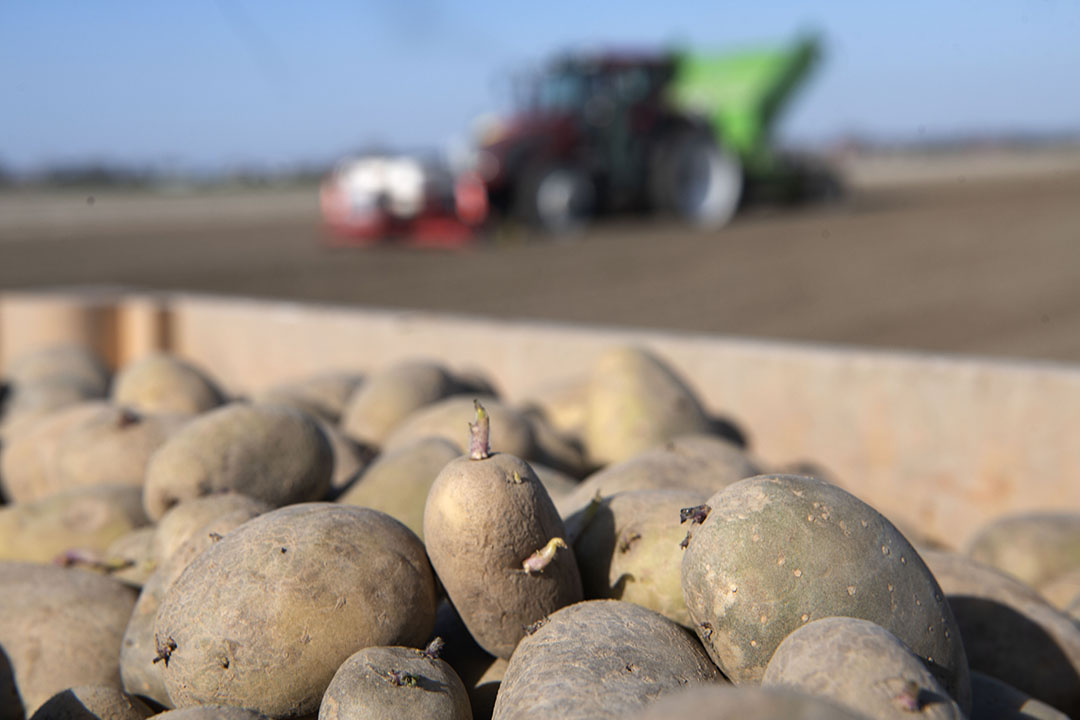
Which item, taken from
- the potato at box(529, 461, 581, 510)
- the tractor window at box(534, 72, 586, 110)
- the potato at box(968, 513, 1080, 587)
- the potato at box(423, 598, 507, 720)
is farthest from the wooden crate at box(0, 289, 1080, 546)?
the tractor window at box(534, 72, 586, 110)

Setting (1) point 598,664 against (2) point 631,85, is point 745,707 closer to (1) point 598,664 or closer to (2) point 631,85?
(1) point 598,664

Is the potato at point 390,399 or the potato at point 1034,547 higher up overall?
the potato at point 390,399

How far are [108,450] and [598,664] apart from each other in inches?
67.0

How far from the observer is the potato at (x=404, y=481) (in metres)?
2.15

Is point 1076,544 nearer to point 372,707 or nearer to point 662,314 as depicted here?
point 372,707

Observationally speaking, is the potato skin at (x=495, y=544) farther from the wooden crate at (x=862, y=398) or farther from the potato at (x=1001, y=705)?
the wooden crate at (x=862, y=398)

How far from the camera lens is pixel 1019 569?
2.49 meters

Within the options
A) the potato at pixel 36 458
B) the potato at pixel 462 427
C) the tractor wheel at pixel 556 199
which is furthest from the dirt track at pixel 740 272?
the potato at pixel 36 458

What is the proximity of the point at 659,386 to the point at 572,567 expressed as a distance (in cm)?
134

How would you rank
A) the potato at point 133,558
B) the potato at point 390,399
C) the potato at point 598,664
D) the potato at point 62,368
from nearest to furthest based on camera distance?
the potato at point 598,664, the potato at point 133,558, the potato at point 390,399, the potato at point 62,368

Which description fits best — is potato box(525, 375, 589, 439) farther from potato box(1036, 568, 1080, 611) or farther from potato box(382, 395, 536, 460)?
potato box(1036, 568, 1080, 611)

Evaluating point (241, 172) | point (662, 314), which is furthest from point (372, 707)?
point (241, 172)

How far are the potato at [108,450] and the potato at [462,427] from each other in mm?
629

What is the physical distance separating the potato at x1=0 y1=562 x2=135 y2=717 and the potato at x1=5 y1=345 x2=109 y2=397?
192cm
